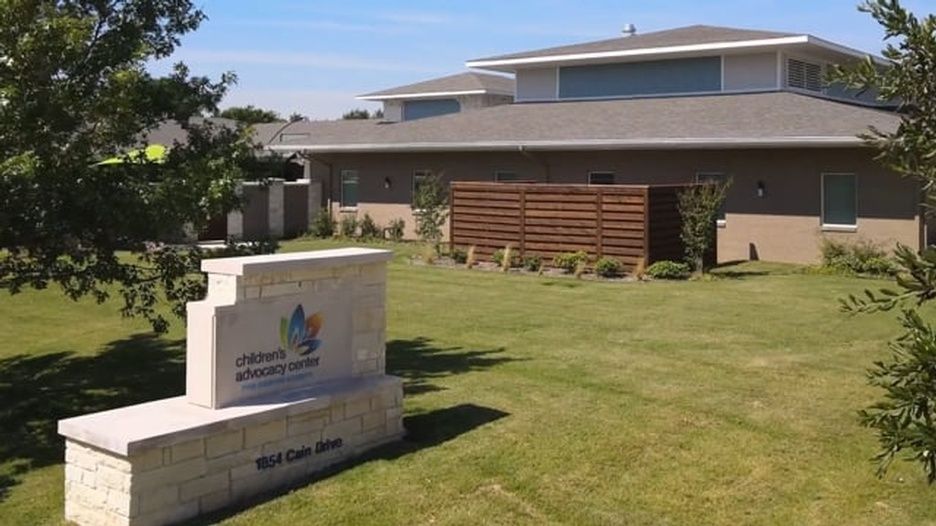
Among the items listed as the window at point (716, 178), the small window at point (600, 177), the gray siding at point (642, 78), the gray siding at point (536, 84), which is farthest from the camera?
the gray siding at point (536, 84)

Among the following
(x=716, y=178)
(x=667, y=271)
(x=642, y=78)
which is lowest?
(x=667, y=271)

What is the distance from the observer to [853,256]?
21.4m

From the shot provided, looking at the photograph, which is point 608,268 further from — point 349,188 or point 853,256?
point 349,188

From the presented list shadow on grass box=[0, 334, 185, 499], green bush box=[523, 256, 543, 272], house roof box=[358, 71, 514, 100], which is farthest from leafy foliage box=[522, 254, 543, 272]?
house roof box=[358, 71, 514, 100]

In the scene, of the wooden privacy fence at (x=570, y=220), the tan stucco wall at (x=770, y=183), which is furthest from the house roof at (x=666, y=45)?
the wooden privacy fence at (x=570, y=220)

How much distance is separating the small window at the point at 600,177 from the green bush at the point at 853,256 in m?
6.02

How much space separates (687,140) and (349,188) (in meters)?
13.6

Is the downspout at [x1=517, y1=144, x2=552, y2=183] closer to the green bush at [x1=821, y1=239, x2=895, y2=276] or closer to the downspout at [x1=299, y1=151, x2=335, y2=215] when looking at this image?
the green bush at [x1=821, y1=239, x2=895, y2=276]

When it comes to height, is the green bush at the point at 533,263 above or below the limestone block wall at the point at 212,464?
above

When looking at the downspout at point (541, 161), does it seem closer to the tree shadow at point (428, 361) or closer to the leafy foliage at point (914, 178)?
the tree shadow at point (428, 361)

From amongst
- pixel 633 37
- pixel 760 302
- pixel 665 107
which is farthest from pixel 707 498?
pixel 633 37

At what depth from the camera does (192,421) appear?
21.7 feet

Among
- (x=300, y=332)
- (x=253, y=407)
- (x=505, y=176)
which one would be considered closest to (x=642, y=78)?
(x=505, y=176)

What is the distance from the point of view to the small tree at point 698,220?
1994 centimetres
